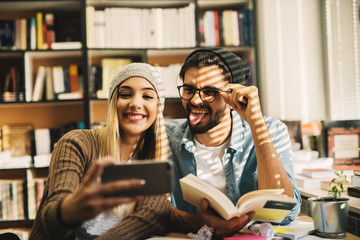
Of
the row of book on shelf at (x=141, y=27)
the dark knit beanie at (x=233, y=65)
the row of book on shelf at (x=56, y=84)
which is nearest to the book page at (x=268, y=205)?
the dark knit beanie at (x=233, y=65)

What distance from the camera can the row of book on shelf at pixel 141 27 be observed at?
8.29 ft

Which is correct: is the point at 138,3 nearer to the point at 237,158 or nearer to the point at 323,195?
the point at 237,158

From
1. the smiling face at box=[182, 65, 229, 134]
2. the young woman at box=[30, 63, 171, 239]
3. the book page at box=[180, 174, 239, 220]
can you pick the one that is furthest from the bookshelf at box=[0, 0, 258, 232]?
the book page at box=[180, 174, 239, 220]

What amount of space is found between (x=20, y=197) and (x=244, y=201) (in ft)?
6.89

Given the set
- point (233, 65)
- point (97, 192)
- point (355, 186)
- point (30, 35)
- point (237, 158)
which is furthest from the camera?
point (30, 35)

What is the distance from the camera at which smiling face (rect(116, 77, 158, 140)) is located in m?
1.34

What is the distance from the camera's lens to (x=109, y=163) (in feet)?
2.27

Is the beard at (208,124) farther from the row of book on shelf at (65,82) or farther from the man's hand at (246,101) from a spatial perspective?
the row of book on shelf at (65,82)

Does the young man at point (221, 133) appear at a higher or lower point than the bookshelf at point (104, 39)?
lower

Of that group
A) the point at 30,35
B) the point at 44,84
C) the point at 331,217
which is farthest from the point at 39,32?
the point at 331,217

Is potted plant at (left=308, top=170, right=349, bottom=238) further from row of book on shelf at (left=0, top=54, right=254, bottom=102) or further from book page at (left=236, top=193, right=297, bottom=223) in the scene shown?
row of book on shelf at (left=0, top=54, right=254, bottom=102)

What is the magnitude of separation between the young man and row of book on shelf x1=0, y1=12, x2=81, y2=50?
1.42 meters

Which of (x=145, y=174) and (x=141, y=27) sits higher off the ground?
(x=141, y=27)

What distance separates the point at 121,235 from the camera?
1033 millimetres
